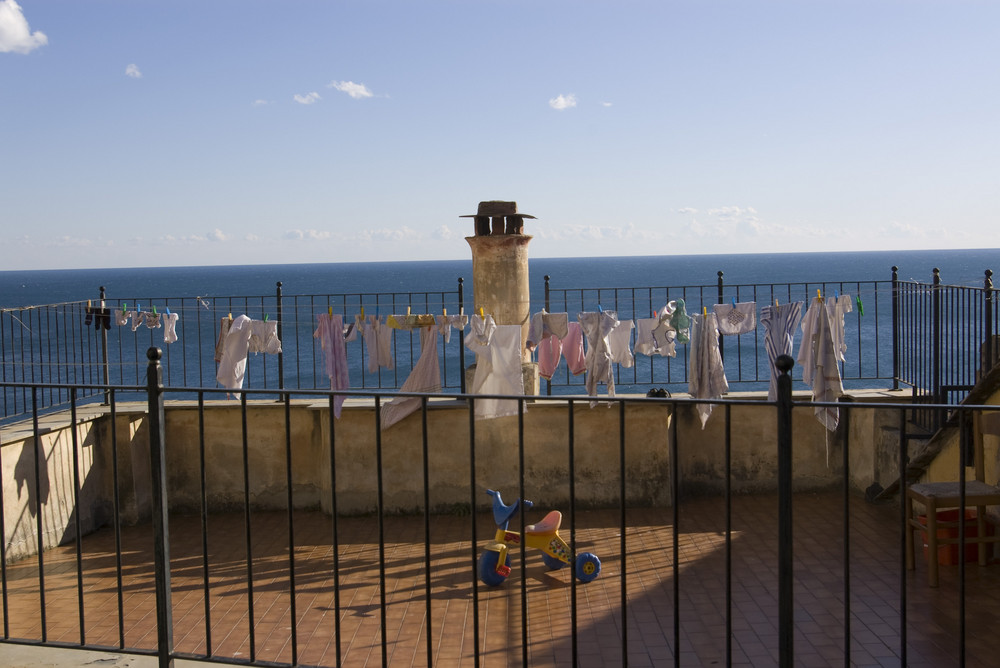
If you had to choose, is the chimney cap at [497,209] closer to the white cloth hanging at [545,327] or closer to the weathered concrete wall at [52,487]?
the white cloth hanging at [545,327]

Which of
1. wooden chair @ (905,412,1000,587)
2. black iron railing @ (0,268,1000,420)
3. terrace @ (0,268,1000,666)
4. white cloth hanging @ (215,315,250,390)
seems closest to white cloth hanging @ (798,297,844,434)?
black iron railing @ (0,268,1000,420)

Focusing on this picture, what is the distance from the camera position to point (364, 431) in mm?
9664

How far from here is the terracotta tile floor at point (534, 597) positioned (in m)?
5.93

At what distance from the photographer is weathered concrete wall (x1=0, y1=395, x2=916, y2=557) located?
960 centimetres

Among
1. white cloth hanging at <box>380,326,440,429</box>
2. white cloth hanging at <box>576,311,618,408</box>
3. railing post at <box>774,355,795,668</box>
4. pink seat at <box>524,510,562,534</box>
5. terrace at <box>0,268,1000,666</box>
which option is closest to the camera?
railing post at <box>774,355,795,668</box>

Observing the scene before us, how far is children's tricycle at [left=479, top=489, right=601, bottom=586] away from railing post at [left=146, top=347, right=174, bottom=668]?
11.9 feet

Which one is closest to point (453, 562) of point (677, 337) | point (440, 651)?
point (440, 651)

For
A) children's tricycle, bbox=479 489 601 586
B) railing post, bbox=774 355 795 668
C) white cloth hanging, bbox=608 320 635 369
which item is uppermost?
white cloth hanging, bbox=608 320 635 369

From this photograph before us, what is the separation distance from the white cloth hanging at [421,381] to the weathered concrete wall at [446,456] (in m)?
0.13

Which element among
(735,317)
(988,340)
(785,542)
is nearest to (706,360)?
(735,317)

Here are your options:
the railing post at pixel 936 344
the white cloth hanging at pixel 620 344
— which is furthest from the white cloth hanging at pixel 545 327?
the railing post at pixel 936 344

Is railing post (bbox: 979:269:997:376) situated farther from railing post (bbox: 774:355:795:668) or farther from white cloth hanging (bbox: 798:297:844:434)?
railing post (bbox: 774:355:795:668)

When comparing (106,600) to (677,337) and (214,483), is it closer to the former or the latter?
(214,483)

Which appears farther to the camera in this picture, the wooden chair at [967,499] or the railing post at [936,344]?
the railing post at [936,344]
